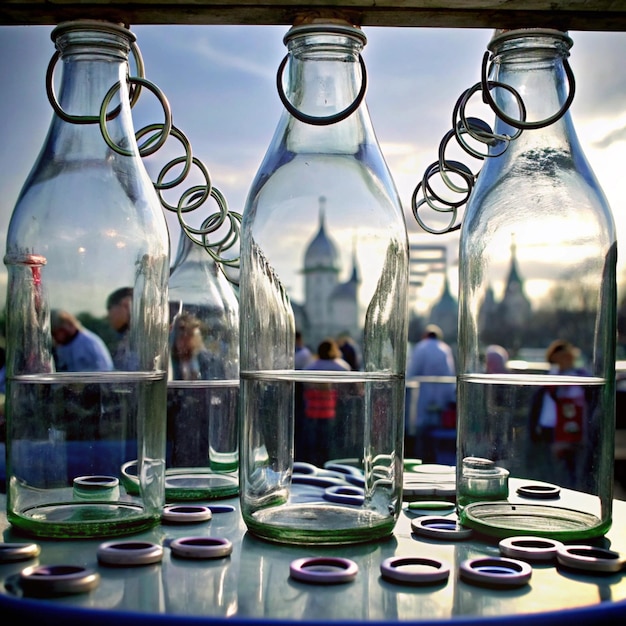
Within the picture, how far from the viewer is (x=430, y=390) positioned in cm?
480

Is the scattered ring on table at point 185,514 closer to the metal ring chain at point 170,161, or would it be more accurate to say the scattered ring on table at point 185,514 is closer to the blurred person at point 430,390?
the metal ring chain at point 170,161

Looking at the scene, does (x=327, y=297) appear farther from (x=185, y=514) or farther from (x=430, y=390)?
(x=430, y=390)

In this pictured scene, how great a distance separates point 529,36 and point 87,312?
0.46 meters

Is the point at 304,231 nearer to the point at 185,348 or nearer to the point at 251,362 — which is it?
the point at 251,362

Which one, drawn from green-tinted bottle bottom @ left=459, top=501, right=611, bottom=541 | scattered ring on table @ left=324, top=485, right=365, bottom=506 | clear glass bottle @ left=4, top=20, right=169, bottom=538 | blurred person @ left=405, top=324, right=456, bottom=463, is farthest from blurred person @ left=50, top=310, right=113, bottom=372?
blurred person @ left=405, top=324, right=456, bottom=463

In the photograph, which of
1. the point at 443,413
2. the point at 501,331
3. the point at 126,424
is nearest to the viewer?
the point at 126,424

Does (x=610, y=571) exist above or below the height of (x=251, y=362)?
below

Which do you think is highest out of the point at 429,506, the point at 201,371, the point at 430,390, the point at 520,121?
the point at 520,121

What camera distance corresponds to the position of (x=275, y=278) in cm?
81

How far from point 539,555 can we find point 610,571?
5cm

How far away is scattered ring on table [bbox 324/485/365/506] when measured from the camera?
2.71ft

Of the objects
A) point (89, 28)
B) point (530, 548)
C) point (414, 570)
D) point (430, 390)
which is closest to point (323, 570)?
point (414, 570)

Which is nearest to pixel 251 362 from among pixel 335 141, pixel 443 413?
pixel 335 141

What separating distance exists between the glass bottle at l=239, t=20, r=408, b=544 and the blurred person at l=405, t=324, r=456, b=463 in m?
3.61
